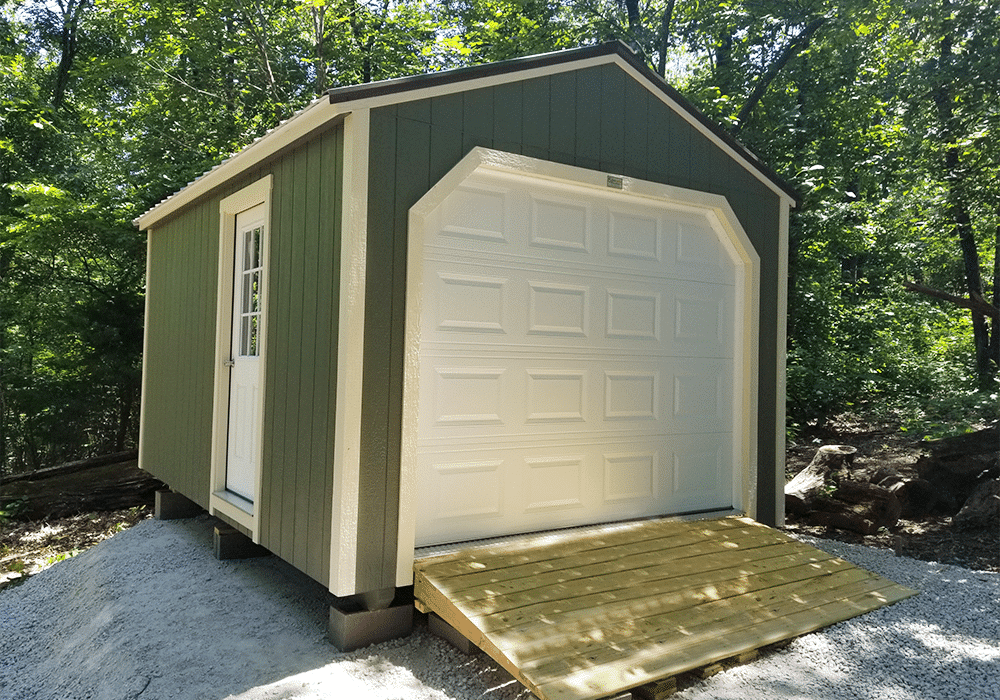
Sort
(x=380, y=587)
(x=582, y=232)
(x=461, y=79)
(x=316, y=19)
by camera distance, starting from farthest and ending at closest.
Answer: (x=316, y=19), (x=582, y=232), (x=461, y=79), (x=380, y=587)

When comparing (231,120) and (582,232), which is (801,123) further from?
(231,120)

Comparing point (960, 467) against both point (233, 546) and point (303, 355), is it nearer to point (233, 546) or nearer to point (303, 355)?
point (303, 355)

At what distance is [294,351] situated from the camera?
4.19m

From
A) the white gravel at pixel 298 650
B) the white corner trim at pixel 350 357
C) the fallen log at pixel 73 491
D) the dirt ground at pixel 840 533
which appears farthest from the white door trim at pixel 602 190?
the fallen log at pixel 73 491

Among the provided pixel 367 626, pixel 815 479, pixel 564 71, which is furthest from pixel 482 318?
pixel 815 479

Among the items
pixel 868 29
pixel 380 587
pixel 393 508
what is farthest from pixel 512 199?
pixel 868 29

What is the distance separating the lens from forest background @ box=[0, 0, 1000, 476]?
9695 millimetres

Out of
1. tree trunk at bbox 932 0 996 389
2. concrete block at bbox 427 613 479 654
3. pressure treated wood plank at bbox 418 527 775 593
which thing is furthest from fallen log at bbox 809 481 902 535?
concrete block at bbox 427 613 479 654

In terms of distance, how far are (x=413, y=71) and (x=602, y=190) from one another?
8.66 meters

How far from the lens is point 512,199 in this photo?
4.35 meters

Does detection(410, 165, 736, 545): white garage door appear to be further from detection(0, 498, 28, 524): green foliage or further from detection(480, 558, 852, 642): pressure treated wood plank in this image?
detection(0, 498, 28, 524): green foliage

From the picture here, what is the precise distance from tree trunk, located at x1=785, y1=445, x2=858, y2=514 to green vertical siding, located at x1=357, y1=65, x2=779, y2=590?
1.03 meters

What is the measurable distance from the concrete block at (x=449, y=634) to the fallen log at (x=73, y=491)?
5.45 metres

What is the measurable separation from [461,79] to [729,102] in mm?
7490
